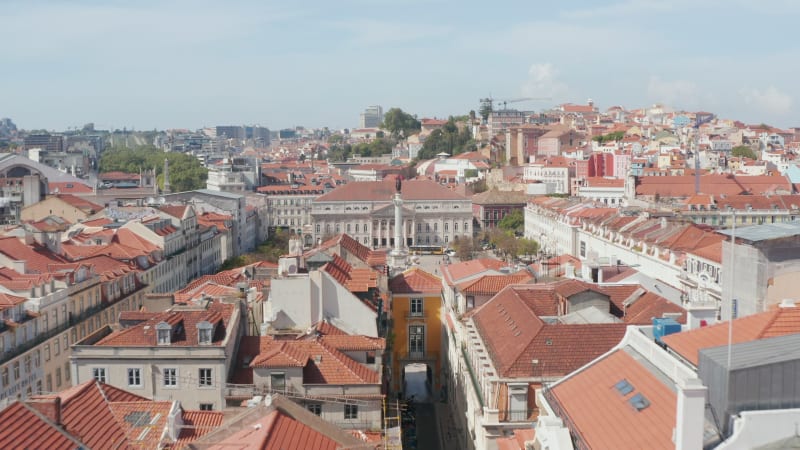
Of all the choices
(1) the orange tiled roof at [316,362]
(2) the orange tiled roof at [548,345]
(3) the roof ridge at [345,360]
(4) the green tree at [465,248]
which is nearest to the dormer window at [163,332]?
(1) the orange tiled roof at [316,362]

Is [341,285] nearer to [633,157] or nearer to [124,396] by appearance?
[124,396]

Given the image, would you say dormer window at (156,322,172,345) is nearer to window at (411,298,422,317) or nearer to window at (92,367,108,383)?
window at (92,367,108,383)

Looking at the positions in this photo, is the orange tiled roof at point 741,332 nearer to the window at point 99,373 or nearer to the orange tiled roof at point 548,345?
the orange tiled roof at point 548,345

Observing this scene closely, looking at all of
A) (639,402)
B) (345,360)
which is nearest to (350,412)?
(345,360)

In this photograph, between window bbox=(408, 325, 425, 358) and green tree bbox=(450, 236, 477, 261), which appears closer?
window bbox=(408, 325, 425, 358)

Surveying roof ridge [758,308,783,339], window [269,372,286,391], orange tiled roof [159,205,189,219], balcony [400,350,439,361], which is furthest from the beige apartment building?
orange tiled roof [159,205,189,219]

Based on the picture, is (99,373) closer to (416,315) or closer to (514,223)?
(416,315)
